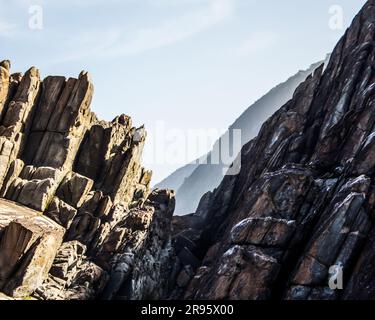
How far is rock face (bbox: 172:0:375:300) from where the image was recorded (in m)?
40.6

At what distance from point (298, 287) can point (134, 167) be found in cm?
4721

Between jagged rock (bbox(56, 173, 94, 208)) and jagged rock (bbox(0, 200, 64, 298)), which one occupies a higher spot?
jagged rock (bbox(56, 173, 94, 208))

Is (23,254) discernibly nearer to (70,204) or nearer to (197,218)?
(70,204)

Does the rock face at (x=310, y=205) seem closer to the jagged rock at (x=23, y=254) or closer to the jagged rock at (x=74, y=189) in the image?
the jagged rock at (x=23, y=254)

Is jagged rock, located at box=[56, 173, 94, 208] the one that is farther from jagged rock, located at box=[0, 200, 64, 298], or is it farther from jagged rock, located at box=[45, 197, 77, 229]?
jagged rock, located at box=[0, 200, 64, 298]

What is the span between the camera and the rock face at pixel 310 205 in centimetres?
4056

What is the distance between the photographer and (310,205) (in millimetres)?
51500

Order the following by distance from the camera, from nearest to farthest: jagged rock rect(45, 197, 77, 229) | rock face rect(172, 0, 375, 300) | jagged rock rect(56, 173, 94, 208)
→ rock face rect(172, 0, 375, 300) < jagged rock rect(45, 197, 77, 229) < jagged rock rect(56, 173, 94, 208)

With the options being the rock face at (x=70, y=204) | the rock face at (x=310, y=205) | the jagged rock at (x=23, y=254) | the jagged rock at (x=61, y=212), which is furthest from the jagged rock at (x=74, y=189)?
the rock face at (x=310, y=205)

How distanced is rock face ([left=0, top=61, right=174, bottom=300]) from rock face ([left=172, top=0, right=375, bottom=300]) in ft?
34.7

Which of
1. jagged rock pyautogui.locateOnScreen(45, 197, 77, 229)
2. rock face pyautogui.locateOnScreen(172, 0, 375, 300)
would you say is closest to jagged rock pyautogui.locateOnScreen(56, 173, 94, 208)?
jagged rock pyautogui.locateOnScreen(45, 197, 77, 229)

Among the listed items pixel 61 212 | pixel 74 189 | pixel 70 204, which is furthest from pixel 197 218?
pixel 61 212

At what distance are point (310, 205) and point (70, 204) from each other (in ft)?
126
